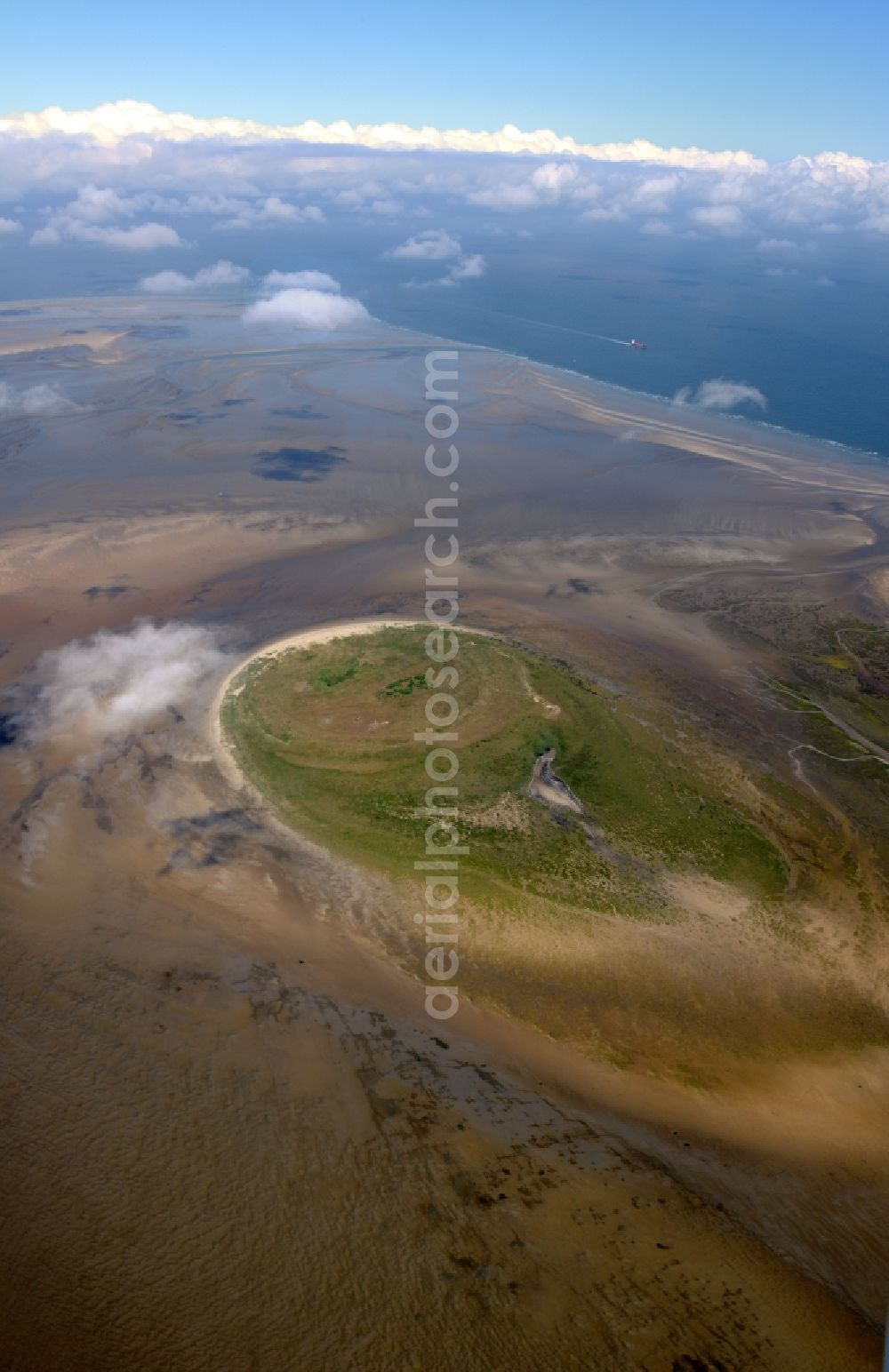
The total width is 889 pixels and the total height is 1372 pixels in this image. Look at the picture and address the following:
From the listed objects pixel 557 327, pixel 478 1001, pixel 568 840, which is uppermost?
pixel 557 327

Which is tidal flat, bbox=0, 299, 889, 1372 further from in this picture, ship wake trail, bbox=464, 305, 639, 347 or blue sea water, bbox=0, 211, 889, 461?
ship wake trail, bbox=464, 305, 639, 347

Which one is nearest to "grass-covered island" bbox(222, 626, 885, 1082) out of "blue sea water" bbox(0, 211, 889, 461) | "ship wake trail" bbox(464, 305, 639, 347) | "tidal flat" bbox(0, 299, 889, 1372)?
"tidal flat" bbox(0, 299, 889, 1372)

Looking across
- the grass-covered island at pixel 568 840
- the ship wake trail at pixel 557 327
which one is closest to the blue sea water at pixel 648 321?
the ship wake trail at pixel 557 327

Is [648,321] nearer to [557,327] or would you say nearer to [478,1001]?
[557,327]

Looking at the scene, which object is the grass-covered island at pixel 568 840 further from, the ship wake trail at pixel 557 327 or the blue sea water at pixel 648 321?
the ship wake trail at pixel 557 327

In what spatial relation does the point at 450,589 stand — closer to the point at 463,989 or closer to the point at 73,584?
the point at 73,584

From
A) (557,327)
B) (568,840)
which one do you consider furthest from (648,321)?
(568,840)
